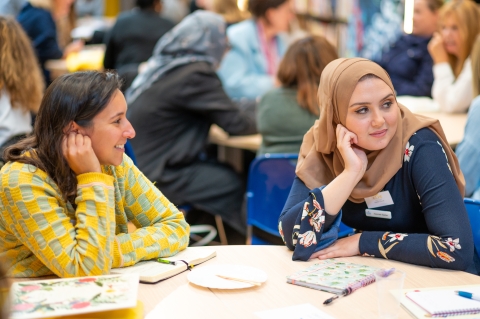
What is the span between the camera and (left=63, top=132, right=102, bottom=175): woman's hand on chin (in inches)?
66.0

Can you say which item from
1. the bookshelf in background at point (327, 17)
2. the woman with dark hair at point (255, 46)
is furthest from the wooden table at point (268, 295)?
the bookshelf in background at point (327, 17)

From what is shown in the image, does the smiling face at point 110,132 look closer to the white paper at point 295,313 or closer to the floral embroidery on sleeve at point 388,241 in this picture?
the white paper at point 295,313

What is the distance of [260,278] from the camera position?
1.61 m

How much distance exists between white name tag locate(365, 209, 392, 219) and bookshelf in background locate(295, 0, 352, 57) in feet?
14.7

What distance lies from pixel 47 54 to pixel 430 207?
464 centimetres

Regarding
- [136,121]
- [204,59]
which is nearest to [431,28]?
[204,59]

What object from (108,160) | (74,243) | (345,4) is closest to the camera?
(74,243)

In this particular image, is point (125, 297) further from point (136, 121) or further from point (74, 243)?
point (136, 121)

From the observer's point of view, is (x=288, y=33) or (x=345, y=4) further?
(x=345, y=4)

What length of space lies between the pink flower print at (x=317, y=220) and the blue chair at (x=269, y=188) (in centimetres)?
82

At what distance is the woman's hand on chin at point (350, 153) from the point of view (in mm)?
1886

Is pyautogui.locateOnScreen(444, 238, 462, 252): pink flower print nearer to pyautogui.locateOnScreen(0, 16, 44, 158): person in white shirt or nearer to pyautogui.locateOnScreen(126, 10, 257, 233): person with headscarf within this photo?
pyautogui.locateOnScreen(126, 10, 257, 233): person with headscarf

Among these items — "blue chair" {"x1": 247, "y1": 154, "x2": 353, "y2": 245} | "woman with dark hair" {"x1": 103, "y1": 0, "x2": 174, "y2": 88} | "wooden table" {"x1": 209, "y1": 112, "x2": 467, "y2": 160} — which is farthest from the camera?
"woman with dark hair" {"x1": 103, "y1": 0, "x2": 174, "y2": 88}

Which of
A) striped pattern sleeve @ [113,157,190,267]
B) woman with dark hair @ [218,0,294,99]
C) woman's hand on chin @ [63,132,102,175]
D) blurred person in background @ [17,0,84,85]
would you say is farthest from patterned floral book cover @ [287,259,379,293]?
blurred person in background @ [17,0,84,85]
